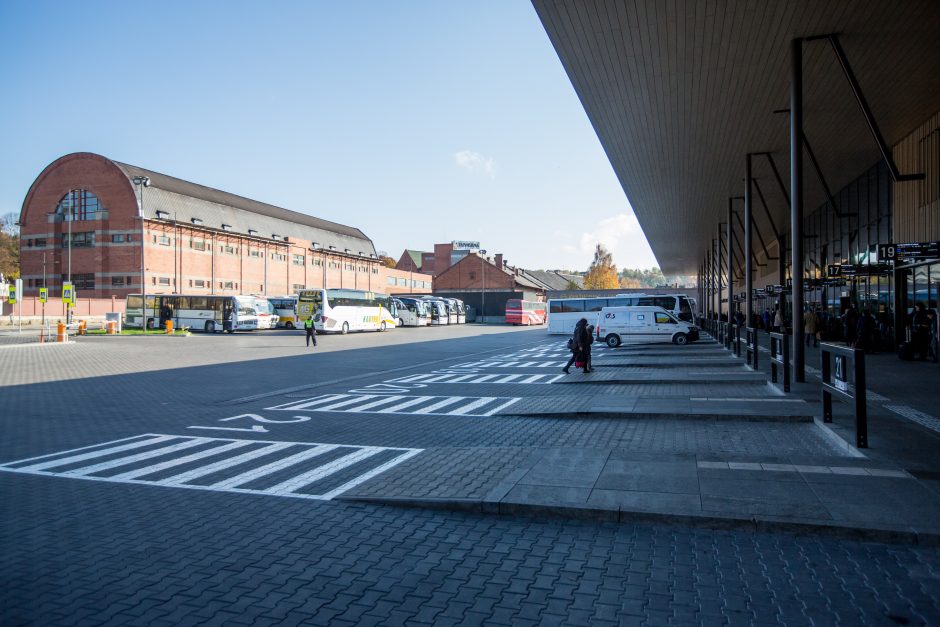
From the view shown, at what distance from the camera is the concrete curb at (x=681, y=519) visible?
4727 millimetres

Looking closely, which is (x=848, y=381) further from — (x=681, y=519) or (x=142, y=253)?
(x=142, y=253)

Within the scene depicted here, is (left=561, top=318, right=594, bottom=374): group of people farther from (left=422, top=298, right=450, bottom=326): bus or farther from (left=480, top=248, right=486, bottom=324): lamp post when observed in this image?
(left=480, top=248, right=486, bottom=324): lamp post

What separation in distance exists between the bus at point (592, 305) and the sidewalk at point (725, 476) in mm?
32206

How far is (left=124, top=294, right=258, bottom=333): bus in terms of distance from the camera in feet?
154

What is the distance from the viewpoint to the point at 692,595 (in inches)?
155

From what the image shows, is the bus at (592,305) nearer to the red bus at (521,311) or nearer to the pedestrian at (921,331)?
the red bus at (521,311)

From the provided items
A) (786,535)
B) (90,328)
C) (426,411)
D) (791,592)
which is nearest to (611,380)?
(426,411)

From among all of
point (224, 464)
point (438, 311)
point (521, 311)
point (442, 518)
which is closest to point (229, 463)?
point (224, 464)

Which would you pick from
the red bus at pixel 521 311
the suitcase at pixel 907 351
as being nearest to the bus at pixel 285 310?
the red bus at pixel 521 311

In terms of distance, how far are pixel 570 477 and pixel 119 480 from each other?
15.9ft

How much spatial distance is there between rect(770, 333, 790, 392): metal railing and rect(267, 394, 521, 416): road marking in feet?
16.6

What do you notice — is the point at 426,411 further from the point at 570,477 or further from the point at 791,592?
the point at 791,592

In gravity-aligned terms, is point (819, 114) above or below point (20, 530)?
above

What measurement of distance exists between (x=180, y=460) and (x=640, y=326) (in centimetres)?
2644
